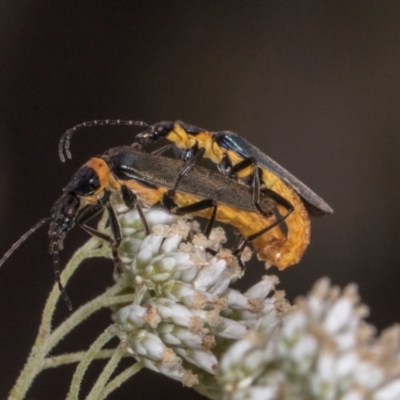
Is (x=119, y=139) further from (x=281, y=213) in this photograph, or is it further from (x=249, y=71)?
(x=281, y=213)

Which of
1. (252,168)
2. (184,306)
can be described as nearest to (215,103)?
(252,168)

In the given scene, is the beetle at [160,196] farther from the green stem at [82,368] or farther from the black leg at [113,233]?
the green stem at [82,368]

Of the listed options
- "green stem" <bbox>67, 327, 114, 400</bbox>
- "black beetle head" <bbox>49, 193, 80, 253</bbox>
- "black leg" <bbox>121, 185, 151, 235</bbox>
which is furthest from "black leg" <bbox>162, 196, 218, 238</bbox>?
"green stem" <bbox>67, 327, 114, 400</bbox>

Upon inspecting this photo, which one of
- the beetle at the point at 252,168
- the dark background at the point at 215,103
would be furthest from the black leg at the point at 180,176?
the dark background at the point at 215,103

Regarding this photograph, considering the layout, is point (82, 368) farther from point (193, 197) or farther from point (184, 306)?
point (193, 197)

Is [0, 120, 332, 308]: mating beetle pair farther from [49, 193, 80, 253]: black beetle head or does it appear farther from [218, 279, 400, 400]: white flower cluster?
[218, 279, 400, 400]: white flower cluster

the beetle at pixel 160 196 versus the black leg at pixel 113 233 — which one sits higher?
the beetle at pixel 160 196

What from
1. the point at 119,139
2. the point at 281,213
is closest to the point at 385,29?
the point at 119,139
